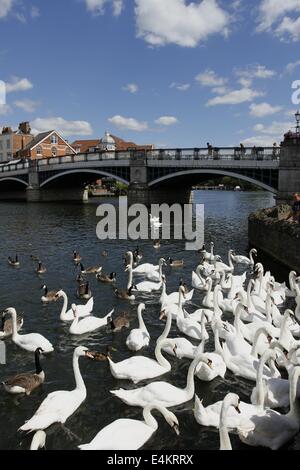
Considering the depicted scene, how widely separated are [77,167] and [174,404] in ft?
216

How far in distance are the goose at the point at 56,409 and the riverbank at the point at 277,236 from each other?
15.9m

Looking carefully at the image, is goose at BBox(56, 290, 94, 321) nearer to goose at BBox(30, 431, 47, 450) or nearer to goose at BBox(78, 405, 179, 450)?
goose at BBox(78, 405, 179, 450)

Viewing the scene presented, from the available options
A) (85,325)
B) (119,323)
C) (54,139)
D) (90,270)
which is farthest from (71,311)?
(54,139)

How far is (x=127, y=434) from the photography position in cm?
827

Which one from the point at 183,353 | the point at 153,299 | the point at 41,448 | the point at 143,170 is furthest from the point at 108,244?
the point at 143,170

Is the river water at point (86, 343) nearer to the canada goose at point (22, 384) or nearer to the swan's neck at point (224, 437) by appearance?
the canada goose at point (22, 384)

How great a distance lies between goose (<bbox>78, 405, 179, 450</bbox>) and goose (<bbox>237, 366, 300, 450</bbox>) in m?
1.59

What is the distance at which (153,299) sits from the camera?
19266mm

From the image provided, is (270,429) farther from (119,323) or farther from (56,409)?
(119,323)

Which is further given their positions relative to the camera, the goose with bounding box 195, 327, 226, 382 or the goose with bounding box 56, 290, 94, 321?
the goose with bounding box 56, 290, 94, 321

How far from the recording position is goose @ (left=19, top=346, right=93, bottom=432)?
912 centimetres

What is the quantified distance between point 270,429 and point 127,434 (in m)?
3.02

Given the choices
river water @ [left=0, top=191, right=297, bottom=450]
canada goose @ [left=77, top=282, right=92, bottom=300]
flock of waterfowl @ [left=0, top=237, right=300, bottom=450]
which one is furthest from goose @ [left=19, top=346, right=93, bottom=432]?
canada goose @ [left=77, top=282, right=92, bottom=300]

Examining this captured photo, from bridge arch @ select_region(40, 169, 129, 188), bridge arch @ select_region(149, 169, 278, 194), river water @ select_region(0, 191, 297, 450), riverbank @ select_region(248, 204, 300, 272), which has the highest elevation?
bridge arch @ select_region(40, 169, 129, 188)
